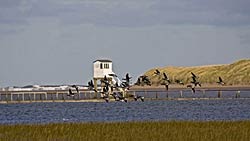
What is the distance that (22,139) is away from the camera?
155ft

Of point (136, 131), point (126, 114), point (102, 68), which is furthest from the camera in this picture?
point (102, 68)

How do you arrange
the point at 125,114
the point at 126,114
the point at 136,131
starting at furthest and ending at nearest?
the point at 125,114 → the point at 126,114 → the point at 136,131

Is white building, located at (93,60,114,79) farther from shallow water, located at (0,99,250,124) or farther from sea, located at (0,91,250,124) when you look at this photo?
shallow water, located at (0,99,250,124)

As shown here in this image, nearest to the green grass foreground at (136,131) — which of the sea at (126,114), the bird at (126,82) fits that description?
the sea at (126,114)

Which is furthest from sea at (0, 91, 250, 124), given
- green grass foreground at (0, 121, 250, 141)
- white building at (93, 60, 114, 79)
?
green grass foreground at (0, 121, 250, 141)

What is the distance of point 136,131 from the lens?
52125mm

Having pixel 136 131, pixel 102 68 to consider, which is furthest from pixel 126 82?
pixel 136 131

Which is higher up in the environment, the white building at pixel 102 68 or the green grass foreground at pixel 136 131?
the white building at pixel 102 68

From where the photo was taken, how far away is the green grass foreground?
156ft

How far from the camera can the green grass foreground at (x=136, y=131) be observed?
4753cm

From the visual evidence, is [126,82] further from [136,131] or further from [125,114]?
[136,131]

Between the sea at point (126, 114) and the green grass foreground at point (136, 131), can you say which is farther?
the sea at point (126, 114)

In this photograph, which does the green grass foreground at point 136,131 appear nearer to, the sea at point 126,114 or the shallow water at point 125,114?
the sea at point 126,114

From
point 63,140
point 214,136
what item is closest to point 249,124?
point 214,136
